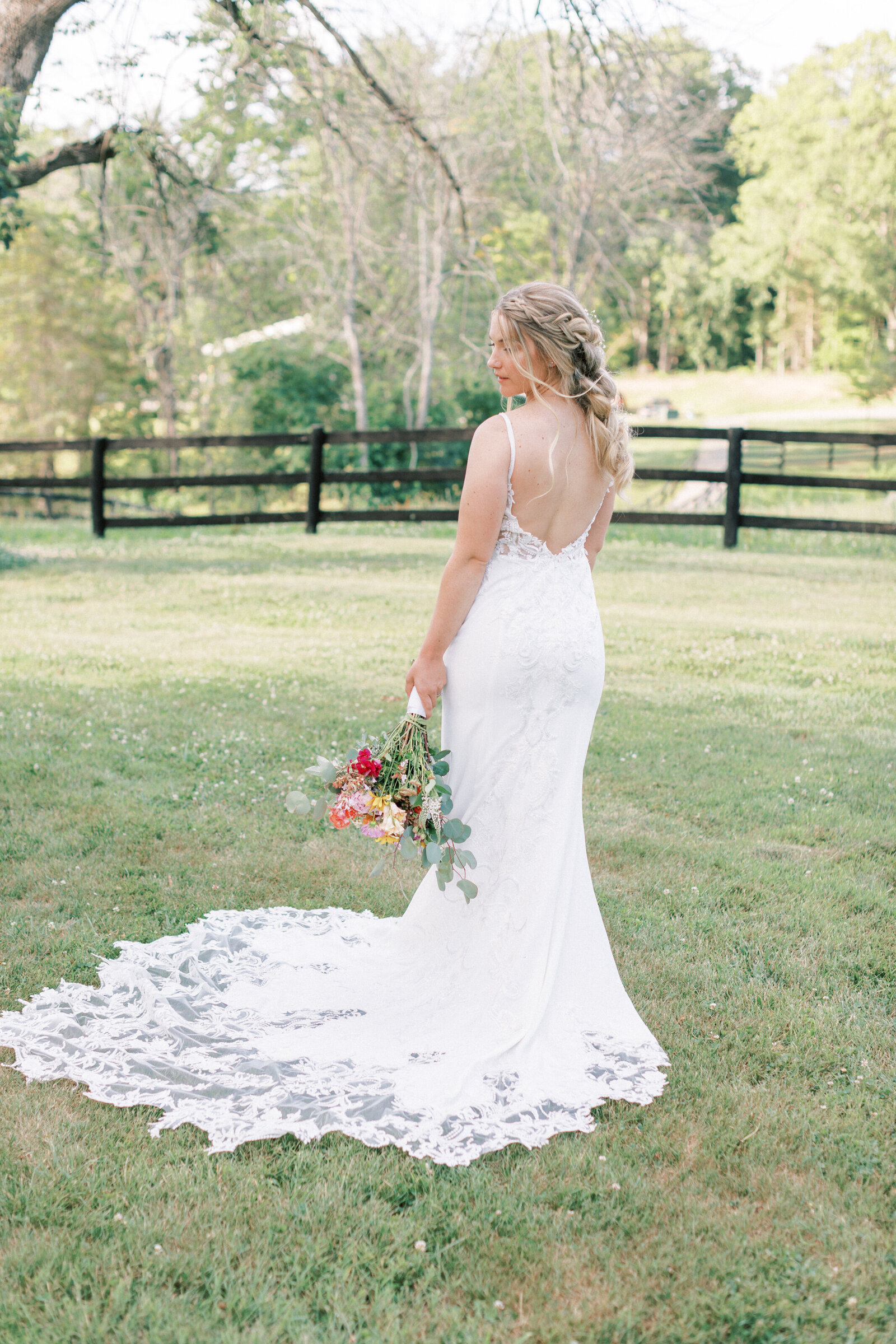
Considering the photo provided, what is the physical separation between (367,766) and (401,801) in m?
0.15

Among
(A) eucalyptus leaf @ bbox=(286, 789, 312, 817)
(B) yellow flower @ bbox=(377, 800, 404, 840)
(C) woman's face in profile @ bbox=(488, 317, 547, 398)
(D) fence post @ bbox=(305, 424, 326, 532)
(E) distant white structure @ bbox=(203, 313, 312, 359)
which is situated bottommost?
(B) yellow flower @ bbox=(377, 800, 404, 840)

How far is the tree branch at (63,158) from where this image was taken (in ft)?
33.6

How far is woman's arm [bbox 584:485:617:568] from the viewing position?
3.79 meters

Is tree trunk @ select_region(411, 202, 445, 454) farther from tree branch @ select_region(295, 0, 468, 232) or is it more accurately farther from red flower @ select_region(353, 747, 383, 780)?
red flower @ select_region(353, 747, 383, 780)

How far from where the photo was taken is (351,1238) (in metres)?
2.59

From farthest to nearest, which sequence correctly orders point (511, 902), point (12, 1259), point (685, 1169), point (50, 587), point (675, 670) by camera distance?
point (50, 587)
point (675, 670)
point (511, 902)
point (685, 1169)
point (12, 1259)

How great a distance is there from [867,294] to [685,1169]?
4658cm

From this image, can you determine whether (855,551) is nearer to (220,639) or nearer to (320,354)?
(220,639)

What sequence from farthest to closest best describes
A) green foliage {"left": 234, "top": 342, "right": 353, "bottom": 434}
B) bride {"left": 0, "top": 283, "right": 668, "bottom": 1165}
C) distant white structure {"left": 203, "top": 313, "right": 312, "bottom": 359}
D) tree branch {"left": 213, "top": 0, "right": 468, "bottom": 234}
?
distant white structure {"left": 203, "top": 313, "right": 312, "bottom": 359}
green foliage {"left": 234, "top": 342, "right": 353, "bottom": 434}
tree branch {"left": 213, "top": 0, "right": 468, "bottom": 234}
bride {"left": 0, "top": 283, "right": 668, "bottom": 1165}

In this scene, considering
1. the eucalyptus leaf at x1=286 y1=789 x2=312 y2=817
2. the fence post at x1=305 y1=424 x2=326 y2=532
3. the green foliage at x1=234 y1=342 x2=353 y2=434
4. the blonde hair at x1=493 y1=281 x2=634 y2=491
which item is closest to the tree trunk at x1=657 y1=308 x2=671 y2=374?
the green foliage at x1=234 y1=342 x2=353 y2=434

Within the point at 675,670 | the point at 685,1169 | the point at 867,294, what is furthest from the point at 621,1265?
the point at 867,294

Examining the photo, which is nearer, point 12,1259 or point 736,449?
point 12,1259

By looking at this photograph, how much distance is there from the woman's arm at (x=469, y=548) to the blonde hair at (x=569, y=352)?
191mm

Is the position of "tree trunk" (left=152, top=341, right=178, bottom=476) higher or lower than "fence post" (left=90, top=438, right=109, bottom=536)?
higher
